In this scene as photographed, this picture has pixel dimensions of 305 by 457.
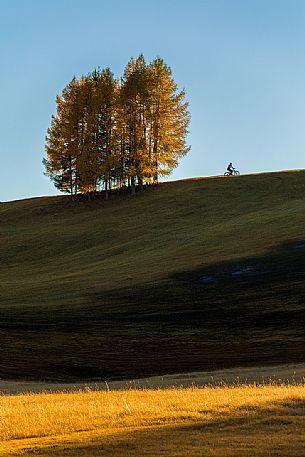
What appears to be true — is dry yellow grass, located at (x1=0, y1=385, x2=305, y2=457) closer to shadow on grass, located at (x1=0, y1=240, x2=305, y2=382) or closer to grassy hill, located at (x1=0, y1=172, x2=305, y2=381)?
shadow on grass, located at (x1=0, y1=240, x2=305, y2=382)

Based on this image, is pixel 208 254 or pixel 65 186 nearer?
pixel 208 254

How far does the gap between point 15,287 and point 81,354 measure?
72.2ft

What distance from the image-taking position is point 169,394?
21.2 metres

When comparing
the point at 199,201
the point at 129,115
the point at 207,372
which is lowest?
the point at 207,372

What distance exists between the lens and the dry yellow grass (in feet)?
43.1

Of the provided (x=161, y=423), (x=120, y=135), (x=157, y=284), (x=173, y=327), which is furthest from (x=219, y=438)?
(x=120, y=135)

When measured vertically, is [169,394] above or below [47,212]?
below

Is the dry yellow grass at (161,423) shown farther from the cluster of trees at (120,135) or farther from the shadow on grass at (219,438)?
the cluster of trees at (120,135)

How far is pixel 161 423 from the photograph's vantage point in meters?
16.3

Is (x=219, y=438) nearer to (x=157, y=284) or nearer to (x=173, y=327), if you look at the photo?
(x=173, y=327)

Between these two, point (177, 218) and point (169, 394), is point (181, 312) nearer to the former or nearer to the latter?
point (169, 394)

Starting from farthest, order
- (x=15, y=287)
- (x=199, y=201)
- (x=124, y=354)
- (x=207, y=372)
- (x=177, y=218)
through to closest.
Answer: (x=199, y=201) → (x=177, y=218) → (x=15, y=287) → (x=124, y=354) → (x=207, y=372)

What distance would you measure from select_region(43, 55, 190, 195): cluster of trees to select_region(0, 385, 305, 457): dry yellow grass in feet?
226

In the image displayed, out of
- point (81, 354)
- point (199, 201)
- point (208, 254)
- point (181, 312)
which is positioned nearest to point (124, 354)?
point (81, 354)
